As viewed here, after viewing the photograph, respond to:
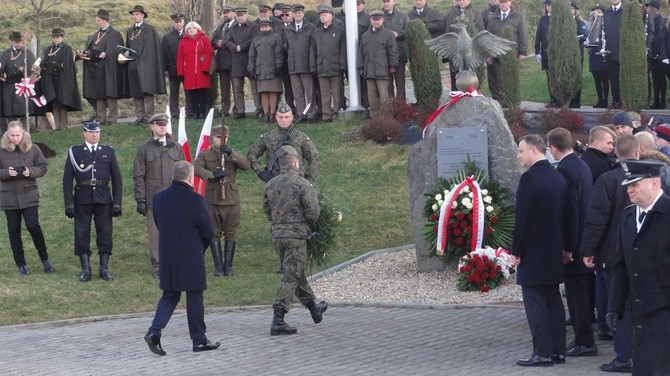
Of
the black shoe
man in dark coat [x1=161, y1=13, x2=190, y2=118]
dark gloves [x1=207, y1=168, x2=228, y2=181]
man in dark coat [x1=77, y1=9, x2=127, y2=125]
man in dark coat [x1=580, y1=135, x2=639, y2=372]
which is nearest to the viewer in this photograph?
man in dark coat [x1=580, y1=135, x2=639, y2=372]

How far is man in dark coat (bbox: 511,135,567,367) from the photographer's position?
1092 centimetres

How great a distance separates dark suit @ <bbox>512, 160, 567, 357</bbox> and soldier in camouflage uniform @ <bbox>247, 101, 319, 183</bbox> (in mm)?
5042

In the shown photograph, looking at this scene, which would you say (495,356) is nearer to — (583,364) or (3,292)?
(583,364)

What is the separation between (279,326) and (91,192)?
4910mm

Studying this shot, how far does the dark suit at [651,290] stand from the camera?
888 centimetres

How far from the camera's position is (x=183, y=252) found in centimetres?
1197

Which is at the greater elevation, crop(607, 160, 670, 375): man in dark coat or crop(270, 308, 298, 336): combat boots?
crop(607, 160, 670, 375): man in dark coat

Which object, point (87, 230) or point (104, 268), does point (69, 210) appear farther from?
point (104, 268)

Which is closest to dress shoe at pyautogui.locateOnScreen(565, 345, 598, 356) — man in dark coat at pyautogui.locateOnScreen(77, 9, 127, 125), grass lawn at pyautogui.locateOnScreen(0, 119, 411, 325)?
grass lawn at pyautogui.locateOnScreen(0, 119, 411, 325)

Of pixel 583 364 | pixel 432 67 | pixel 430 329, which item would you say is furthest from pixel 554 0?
pixel 583 364

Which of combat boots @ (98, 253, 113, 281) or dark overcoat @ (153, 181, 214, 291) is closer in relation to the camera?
dark overcoat @ (153, 181, 214, 291)

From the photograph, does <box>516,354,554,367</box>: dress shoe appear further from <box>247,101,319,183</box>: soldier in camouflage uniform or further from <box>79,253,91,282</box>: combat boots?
<box>79,253,91,282</box>: combat boots

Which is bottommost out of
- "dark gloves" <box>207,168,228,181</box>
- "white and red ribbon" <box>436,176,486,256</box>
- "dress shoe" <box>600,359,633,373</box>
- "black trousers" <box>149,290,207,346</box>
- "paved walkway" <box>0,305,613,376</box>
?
"paved walkway" <box>0,305,613,376</box>

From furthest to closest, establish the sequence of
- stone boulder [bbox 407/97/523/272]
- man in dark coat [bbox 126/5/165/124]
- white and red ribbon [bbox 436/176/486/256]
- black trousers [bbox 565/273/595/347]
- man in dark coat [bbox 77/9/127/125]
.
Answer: man in dark coat [bbox 77/9/127/125], man in dark coat [bbox 126/5/165/124], stone boulder [bbox 407/97/523/272], white and red ribbon [bbox 436/176/486/256], black trousers [bbox 565/273/595/347]
